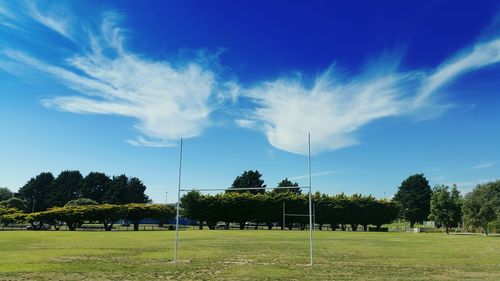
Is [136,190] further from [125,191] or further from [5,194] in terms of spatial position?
[5,194]

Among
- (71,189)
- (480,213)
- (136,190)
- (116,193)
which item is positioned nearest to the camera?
(480,213)

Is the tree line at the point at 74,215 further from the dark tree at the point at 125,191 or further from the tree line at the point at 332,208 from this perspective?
the dark tree at the point at 125,191

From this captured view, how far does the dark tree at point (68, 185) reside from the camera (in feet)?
446

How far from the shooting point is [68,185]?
13788 centimetres

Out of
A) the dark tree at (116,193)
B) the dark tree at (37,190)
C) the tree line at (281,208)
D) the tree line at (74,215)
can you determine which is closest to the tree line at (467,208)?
the tree line at (281,208)

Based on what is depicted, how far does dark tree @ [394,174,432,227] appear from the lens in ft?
409

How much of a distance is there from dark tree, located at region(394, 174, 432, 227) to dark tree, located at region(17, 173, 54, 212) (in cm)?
10679

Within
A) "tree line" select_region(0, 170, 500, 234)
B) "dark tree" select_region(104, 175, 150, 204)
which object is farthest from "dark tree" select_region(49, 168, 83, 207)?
"tree line" select_region(0, 170, 500, 234)

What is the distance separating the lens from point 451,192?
79.3 meters

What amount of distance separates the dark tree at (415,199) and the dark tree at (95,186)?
9083 cm

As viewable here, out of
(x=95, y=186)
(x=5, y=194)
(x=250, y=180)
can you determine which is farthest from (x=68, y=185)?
(x=250, y=180)

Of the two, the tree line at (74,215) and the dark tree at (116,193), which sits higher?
the dark tree at (116,193)

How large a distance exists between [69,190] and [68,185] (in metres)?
1.65

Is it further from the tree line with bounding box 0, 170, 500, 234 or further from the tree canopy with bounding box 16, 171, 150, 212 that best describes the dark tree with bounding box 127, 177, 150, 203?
the tree line with bounding box 0, 170, 500, 234
